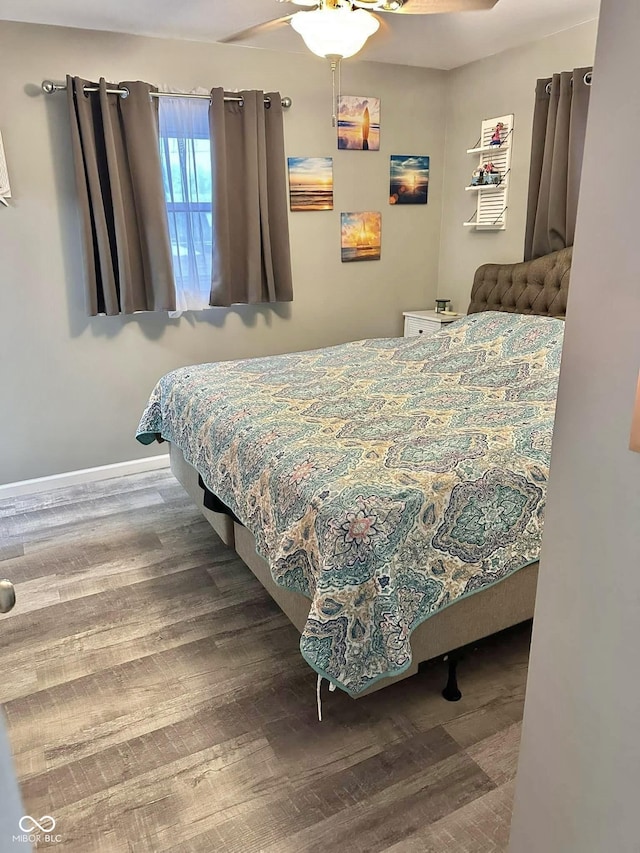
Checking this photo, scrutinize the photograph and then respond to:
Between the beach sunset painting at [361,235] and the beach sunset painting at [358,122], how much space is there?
0.44m

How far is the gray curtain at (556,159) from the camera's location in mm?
3264

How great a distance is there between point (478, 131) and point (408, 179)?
1.79ft

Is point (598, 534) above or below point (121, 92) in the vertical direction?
below

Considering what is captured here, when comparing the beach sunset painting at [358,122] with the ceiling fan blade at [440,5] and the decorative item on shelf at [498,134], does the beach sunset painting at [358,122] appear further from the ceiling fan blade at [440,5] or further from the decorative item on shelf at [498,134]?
the ceiling fan blade at [440,5]

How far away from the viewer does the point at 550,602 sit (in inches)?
39.2

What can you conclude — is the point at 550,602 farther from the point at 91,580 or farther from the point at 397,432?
the point at 91,580

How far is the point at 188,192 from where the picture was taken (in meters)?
3.62

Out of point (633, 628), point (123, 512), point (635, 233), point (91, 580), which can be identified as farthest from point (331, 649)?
point (123, 512)

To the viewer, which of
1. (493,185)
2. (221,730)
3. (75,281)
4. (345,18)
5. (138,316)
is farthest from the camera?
(493,185)

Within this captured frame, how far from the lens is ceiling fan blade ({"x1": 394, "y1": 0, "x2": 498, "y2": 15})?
227 centimetres

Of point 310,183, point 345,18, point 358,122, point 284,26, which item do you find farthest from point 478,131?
point 345,18

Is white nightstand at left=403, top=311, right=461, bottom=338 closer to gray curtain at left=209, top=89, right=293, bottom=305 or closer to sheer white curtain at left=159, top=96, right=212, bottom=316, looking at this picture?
gray curtain at left=209, top=89, right=293, bottom=305

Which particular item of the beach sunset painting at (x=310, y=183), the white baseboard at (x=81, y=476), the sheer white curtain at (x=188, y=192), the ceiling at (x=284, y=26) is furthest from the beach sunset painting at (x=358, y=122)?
the white baseboard at (x=81, y=476)

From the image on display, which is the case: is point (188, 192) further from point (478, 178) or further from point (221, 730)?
point (221, 730)
